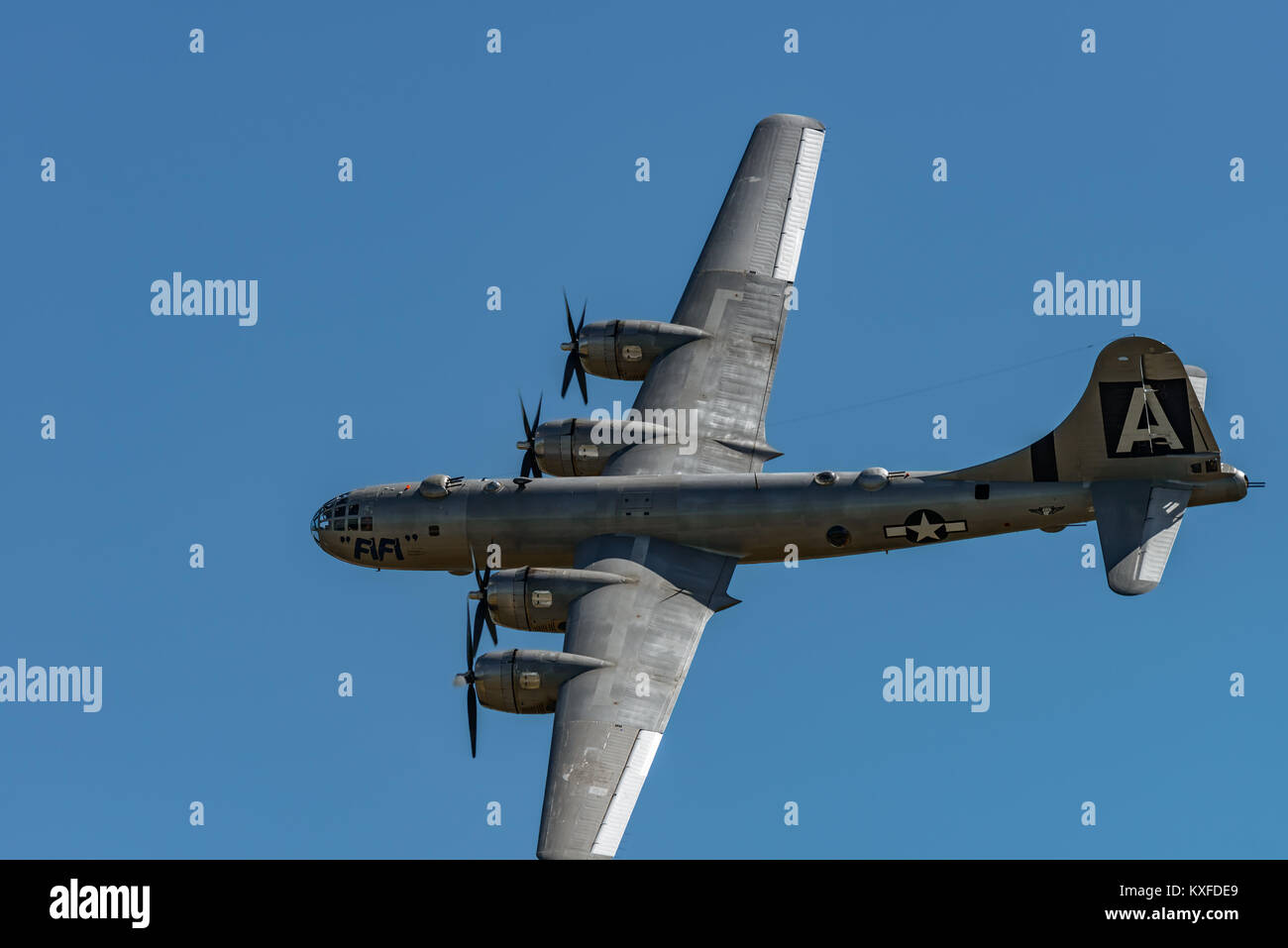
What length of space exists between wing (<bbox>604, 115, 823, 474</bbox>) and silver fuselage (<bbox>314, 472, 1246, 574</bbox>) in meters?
2.48

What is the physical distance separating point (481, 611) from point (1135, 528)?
19.2 m

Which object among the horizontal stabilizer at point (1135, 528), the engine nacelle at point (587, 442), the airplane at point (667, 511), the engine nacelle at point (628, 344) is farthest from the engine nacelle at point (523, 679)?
the horizontal stabilizer at point (1135, 528)

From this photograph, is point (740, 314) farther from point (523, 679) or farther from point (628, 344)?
point (523, 679)

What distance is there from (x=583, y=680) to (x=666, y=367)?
14.3 metres

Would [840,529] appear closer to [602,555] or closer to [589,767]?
[602,555]

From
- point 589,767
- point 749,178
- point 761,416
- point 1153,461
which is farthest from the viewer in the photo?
point 749,178

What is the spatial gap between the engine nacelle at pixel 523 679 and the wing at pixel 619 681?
40 centimetres

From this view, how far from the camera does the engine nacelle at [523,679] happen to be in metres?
60.8

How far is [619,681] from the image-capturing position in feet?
200

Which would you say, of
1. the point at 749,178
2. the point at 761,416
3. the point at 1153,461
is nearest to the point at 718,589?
the point at 761,416

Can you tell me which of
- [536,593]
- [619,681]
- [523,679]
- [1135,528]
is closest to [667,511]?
[536,593]

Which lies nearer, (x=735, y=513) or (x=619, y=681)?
(x=619, y=681)

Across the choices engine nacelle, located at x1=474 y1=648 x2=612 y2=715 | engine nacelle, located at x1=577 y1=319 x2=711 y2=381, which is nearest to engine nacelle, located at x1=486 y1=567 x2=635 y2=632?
engine nacelle, located at x1=474 y1=648 x2=612 y2=715

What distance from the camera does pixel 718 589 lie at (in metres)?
64.3
